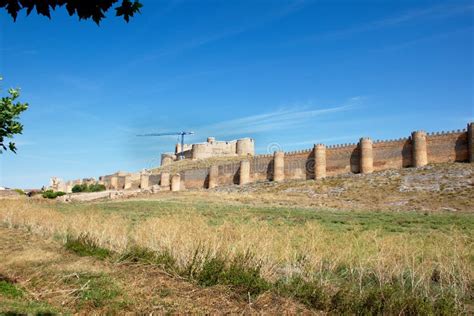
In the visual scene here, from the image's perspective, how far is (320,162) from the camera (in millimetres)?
40188

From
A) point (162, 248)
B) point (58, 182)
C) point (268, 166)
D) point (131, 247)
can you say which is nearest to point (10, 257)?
point (131, 247)

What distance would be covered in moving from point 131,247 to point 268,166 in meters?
38.1

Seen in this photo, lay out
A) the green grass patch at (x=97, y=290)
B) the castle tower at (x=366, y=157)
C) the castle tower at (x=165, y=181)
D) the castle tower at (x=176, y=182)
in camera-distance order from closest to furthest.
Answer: the green grass patch at (x=97, y=290)
the castle tower at (x=366, y=157)
the castle tower at (x=176, y=182)
the castle tower at (x=165, y=181)

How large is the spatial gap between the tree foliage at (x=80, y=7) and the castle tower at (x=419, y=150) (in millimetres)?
36040

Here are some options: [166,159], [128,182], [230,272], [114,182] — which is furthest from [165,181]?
[230,272]

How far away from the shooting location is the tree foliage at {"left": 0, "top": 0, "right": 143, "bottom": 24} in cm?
263

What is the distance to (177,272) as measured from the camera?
5.98m

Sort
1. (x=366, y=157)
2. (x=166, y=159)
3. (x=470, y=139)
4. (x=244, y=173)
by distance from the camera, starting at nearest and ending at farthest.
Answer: (x=470, y=139), (x=366, y=157), (x=244, y=173), (x=166, y=159)

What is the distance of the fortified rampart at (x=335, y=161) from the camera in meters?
34.5

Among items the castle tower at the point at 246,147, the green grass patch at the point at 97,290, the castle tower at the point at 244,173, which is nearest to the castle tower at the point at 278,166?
the castle tower at the point at 244,173

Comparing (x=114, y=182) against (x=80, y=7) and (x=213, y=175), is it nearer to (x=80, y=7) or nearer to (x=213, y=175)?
(x=213, y=175)

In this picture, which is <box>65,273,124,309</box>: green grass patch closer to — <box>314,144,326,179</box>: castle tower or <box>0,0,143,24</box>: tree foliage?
<box>0,0,143,24</box>: tree foliage

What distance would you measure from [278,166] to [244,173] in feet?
14.3

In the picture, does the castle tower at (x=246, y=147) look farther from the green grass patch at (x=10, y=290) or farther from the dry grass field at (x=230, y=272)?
the green grass patch at (x=10, y=290)
